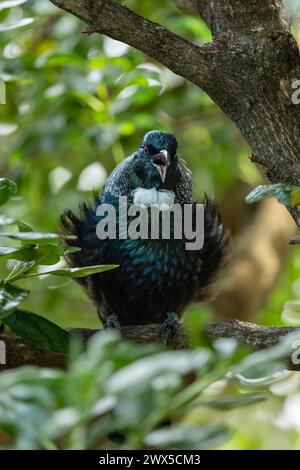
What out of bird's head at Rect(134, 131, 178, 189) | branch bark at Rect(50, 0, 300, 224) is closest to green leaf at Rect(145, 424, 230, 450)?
branch bark at Rect(50, 0, 300, 224)

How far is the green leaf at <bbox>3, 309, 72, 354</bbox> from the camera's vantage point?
140cm

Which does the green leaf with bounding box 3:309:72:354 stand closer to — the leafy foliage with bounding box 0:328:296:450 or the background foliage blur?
the leafy foliage with bounding box 0:328:296:450

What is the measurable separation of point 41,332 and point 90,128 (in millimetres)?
1507

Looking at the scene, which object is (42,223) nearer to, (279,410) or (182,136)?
(182,136)

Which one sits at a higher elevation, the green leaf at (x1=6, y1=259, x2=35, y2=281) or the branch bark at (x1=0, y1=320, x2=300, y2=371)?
the green leaf at (x1=6, y1=259, x2=35, y2=281)

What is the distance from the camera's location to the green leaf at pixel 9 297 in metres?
1.14

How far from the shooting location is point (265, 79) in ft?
5.08

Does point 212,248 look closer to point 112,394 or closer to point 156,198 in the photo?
point 156,198

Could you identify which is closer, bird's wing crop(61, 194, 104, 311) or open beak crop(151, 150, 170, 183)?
open beak crop(151, 150, 170, 183)

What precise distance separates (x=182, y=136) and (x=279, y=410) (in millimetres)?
1221

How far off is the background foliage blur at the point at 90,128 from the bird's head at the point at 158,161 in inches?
12.3

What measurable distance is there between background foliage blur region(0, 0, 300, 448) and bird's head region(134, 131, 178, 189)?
313 millimetres

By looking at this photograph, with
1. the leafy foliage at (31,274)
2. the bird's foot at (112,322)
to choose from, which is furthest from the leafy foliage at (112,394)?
the bird's foot at (112,322)

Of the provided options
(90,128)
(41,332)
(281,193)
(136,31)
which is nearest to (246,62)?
(136,31)
